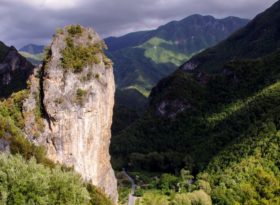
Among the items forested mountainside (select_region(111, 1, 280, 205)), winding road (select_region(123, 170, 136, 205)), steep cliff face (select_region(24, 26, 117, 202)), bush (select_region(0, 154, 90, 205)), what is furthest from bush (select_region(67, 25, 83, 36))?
forested mountainside (select_region(111, 1, 280, 205))

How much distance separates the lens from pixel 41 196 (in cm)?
5122

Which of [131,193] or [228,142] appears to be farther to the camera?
[228,142]

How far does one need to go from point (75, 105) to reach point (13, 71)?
93.7m

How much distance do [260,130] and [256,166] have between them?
63.5 feet

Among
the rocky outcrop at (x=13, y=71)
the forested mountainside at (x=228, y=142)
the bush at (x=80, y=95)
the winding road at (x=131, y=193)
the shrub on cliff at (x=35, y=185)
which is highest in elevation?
the rocky outcrop at (x=13, y=71)

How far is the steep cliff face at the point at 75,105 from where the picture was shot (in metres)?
90.1

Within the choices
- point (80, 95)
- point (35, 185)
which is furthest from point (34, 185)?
point (80, 95)

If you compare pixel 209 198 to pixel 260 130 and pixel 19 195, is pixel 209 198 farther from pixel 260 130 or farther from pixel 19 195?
pixel 19 195

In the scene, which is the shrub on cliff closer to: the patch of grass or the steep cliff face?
the steep cliff face

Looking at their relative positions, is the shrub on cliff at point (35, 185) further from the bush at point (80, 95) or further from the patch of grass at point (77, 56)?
the patch of grass at point (77, 56)

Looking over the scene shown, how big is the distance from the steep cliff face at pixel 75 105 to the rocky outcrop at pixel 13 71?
75.5 m

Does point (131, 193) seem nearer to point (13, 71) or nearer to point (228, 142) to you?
point (228, 142)

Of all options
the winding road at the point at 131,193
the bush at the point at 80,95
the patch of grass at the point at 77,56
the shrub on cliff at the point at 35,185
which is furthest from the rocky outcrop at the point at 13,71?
the shrub on cliff at the point at 35,185

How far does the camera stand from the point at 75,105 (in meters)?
92.2
